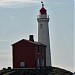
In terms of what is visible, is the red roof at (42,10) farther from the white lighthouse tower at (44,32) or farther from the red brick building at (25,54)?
the red brick building at (25,54)

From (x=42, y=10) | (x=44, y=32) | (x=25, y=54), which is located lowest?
(x=25, y=54)

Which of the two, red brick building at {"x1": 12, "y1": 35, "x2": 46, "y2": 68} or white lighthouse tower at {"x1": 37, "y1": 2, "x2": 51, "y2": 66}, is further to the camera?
white lighthouse tower at {"x1": 37, "y1": 2, "x2": 51, "y2": 66}

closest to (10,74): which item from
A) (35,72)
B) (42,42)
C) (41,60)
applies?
(35,72)

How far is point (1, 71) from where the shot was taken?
192 ft

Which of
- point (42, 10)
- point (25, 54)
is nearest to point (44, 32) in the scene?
point (42, 10)

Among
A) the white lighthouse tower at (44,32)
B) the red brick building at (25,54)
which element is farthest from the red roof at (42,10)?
the red brick building at (25,54)

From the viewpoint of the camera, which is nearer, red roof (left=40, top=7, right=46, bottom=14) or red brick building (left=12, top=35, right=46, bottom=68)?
red brick building (left=12, top=35, right=46, bottom=68)

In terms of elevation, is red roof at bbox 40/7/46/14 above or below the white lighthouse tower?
above

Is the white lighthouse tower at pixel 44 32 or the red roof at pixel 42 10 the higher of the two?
the red roof at pixel 42 10

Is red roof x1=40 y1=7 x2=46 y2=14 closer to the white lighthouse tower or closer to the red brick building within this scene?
the white lighthouse tower

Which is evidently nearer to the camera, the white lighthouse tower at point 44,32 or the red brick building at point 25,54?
the red brick building at point 25,54

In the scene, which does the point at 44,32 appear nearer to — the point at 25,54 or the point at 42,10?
the point at 42,10

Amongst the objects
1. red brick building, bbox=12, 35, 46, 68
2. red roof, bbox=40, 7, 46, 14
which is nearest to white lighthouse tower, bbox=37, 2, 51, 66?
red roof, bbox=40, 7, 46, 14

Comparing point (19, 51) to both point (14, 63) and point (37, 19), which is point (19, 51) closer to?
point (14, 63)
